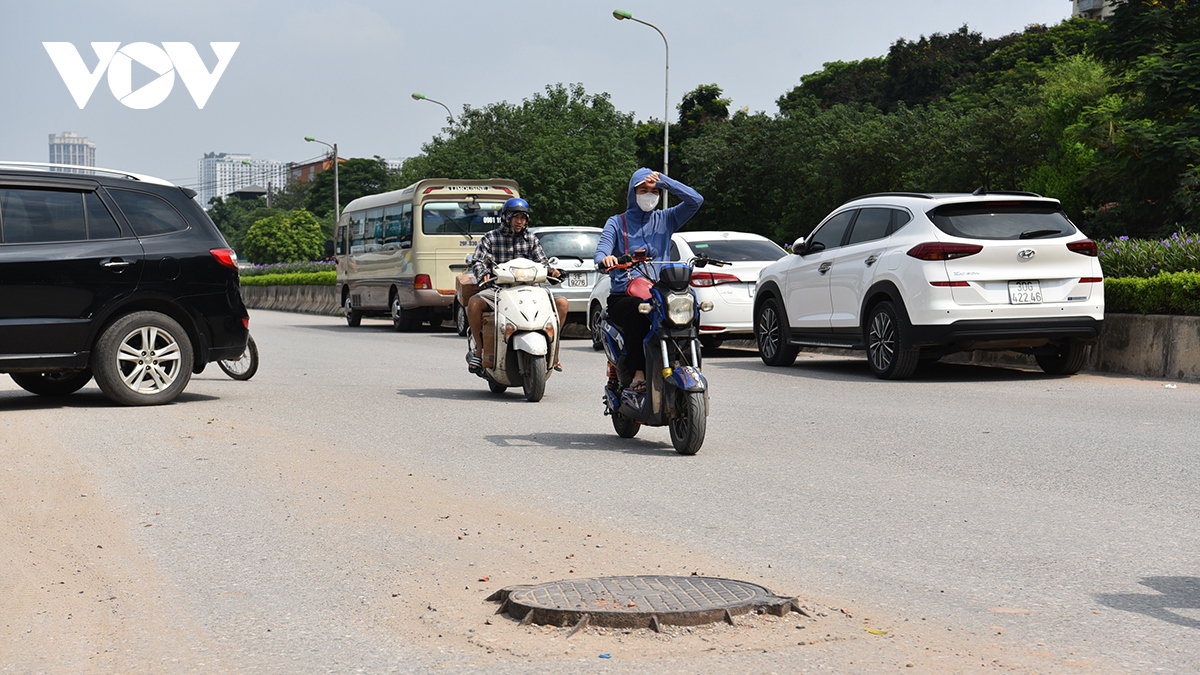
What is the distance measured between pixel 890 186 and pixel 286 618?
49165 mm

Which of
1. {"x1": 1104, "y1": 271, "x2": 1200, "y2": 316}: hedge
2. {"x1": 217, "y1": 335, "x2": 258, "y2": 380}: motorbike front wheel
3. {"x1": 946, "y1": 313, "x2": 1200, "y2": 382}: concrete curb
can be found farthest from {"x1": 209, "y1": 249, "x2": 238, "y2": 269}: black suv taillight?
{"x1": 1104, "y1": 271, "x2": 1200, "y2": 316}: hedge

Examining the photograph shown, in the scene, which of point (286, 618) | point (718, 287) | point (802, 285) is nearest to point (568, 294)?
point (718, 287)

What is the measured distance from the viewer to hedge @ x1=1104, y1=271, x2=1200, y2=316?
44.7 feet

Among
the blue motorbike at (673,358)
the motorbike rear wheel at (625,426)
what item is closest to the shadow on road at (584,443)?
the motorbike rear wheel at (625,426)

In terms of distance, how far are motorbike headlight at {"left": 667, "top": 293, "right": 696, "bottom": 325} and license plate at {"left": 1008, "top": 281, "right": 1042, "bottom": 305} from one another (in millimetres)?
5516

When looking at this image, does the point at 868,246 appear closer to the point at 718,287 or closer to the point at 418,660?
the point at 718,287

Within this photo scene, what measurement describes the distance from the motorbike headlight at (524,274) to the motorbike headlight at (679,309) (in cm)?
347

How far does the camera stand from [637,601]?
15.0 ft

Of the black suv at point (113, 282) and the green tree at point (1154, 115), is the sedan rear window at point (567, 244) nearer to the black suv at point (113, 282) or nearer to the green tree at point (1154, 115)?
the black suv at point (113, 282)

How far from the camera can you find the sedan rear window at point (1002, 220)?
512 inches

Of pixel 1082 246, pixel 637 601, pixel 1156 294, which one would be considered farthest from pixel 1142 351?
pixel 637 601

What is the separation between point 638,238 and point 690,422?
1414mm

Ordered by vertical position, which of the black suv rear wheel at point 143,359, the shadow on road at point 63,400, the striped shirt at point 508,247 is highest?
the striped shirt at point 508,247

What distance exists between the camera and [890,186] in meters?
51.8
